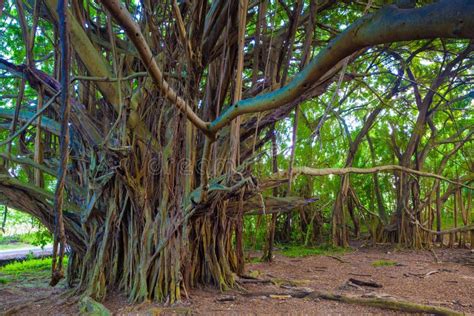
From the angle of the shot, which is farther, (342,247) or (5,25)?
(342,247)

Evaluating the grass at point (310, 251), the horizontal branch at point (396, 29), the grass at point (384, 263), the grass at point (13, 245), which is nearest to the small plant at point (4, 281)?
the grass at point (310, 251)

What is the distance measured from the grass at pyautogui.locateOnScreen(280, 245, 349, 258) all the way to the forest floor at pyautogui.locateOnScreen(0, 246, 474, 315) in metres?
0.53

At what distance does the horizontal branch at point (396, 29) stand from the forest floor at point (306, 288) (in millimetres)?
1635

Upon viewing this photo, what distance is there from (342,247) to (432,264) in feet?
5.45

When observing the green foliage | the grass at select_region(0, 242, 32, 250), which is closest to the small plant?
the green foliage

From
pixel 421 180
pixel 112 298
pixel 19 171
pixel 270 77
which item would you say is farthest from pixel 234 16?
pixel 421 180

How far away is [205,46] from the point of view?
2.59 meters

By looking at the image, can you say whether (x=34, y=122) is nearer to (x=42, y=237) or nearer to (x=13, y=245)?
(x=42, y=237)

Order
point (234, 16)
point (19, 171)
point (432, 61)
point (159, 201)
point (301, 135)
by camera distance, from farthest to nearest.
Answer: point (301, 135) < point (432, 61) < point (19, 171) < point (159, 201) < point (234, 16)

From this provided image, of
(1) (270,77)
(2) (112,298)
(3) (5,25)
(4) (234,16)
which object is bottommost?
(2) (112,298)

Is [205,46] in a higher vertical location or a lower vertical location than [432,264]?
higher

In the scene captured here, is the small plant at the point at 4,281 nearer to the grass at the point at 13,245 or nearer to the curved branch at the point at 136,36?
the curved branch at the point at 136,36

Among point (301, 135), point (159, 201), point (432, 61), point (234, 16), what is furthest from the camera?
point (301, 135)

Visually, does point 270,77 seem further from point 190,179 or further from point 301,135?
point 301,135
